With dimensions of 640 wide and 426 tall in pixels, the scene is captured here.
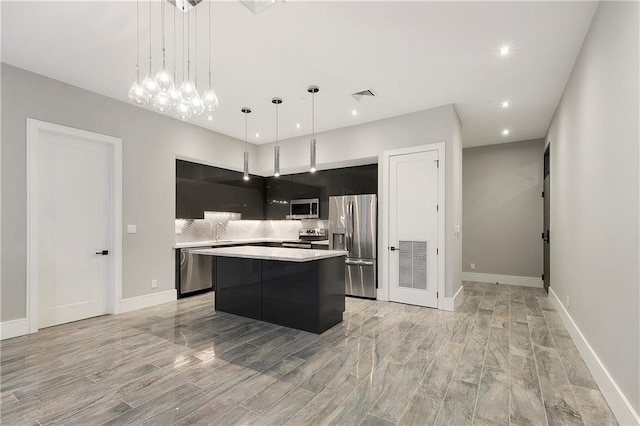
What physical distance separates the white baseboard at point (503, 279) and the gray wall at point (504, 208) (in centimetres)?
8

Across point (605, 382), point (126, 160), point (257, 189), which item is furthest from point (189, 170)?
point (605, 382)

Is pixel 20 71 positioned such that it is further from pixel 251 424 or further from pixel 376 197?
pixel 376 197

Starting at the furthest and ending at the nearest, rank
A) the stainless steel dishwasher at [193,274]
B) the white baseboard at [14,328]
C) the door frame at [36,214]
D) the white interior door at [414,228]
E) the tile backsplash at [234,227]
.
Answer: the tile backsplash at [234,227] < the stainless steel dishwasher at [193,274] < the white interior door at [414,228] < the door frame at [36,214] < the white baseboard at [14,328]

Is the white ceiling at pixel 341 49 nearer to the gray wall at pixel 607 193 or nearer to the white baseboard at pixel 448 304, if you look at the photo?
the gray wall at pixel 607 193

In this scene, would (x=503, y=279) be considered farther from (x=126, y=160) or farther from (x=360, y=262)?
(x=126, y=160)

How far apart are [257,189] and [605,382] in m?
6.15

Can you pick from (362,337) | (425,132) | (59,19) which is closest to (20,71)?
(59,19)

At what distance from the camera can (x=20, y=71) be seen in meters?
3.44

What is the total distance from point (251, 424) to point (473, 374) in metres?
1.81

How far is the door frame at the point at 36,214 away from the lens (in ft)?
11.4

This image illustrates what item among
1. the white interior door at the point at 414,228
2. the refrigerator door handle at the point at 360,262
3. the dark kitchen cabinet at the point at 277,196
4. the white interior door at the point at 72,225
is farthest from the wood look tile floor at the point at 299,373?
the dark kitchen cabinet at the point at 277,196

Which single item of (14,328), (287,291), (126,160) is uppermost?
(126,160)

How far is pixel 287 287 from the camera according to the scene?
367 centimetres

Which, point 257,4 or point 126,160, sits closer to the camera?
point 257,4
